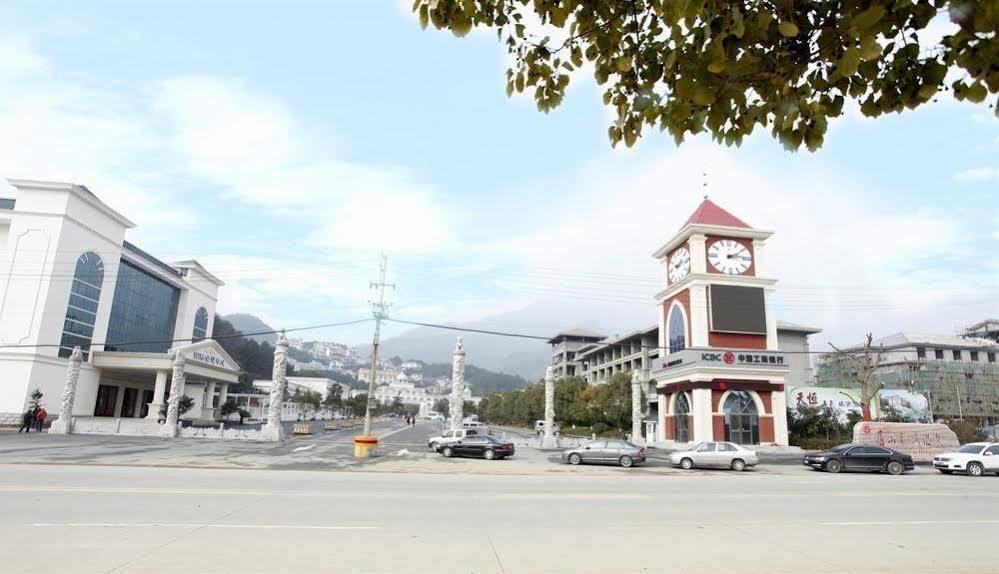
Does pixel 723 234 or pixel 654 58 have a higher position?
pixel 723 234

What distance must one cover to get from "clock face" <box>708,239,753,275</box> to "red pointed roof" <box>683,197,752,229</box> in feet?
5.60

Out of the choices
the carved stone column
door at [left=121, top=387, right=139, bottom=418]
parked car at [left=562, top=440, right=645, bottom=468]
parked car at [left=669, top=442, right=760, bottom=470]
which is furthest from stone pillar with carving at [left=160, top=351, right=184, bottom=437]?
parked car at [left=669, top=442, right=760, bottom=470]

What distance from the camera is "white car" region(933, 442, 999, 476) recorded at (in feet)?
81.1

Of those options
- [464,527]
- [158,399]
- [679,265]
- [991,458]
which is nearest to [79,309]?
[158,399]

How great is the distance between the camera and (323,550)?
7805 mm

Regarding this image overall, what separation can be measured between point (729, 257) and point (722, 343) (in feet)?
22.5

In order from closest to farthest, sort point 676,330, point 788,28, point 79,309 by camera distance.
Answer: point 788,28
point 676,330
point 79,309

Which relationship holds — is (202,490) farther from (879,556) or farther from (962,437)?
(962,437)

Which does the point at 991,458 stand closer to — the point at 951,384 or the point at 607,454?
the point at 607,454

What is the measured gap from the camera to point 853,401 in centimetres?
4544

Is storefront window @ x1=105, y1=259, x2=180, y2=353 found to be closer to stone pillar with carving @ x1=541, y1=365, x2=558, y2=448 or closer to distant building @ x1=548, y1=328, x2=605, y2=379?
stone pillar with carving @ x1=541, y1=365, x2=558, y2=448

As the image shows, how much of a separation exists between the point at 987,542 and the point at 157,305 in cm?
7484

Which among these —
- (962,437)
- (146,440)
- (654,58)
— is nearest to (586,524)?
(654,58)

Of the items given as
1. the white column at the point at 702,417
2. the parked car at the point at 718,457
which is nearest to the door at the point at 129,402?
the white column at the point at 702,417
